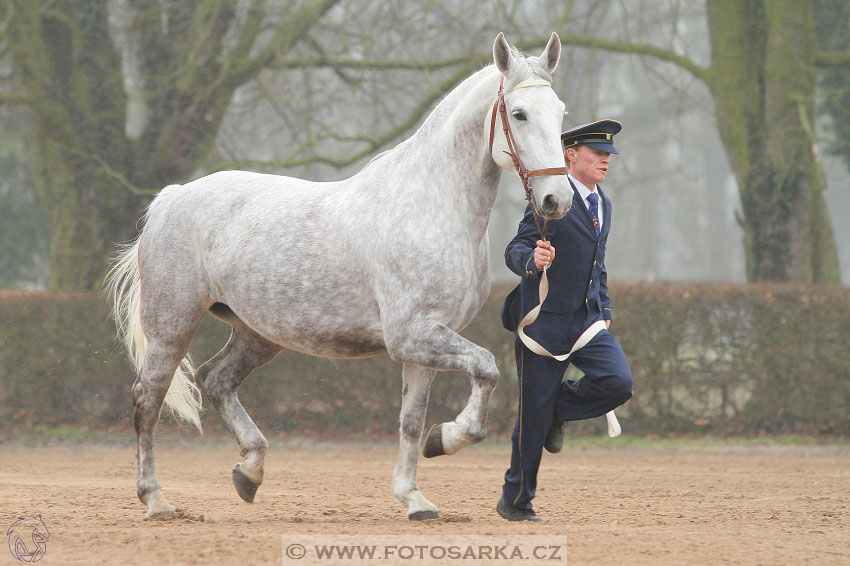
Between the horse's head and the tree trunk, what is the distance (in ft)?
27.6

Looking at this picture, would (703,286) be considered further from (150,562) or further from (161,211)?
(150,562)

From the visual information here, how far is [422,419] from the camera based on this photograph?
18.1ft

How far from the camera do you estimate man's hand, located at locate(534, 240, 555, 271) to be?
15.9ft

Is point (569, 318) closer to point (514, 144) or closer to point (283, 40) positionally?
point (514, 144)

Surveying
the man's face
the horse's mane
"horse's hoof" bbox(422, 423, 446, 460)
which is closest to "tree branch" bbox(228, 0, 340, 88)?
the horse's mane

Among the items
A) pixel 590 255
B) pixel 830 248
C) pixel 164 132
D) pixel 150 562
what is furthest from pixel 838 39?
pixel 150 562

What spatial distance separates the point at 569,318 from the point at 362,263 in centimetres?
112

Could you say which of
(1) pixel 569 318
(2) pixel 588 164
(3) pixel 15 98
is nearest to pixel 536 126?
(2) pixel 588 164

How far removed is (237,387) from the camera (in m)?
6.30

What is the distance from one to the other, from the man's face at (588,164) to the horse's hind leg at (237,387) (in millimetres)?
2353

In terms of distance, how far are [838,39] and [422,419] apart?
37.0ft

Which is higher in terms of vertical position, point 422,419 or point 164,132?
point 164,132

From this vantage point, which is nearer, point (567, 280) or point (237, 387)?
point (567, 280)

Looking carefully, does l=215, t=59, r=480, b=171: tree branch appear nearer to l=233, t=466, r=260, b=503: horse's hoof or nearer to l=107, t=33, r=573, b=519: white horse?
l=107, t=33, r=573, b=519: white horse
